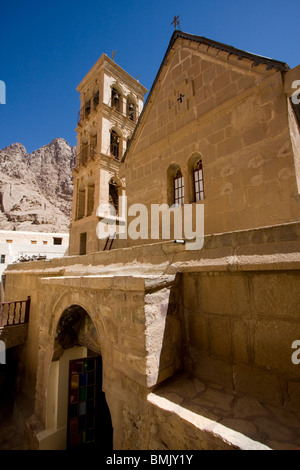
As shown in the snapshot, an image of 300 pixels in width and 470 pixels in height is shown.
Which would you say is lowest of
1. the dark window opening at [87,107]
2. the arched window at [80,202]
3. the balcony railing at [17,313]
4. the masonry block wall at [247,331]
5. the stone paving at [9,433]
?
the stone paving at [9,433]

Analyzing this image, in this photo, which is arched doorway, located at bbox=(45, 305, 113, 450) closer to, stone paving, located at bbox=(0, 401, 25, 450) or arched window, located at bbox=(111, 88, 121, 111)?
stone paving, located at bbox=(0, 401, 25, 450)

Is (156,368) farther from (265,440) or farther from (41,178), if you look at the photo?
(41,178)

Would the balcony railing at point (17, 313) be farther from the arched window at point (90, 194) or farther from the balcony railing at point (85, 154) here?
the balcony railing at point (85, 154)

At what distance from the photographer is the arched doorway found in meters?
4.59

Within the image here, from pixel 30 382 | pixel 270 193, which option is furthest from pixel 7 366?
pixel 270 193

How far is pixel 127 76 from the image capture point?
1720cm

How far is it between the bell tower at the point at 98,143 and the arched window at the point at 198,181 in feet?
30.4

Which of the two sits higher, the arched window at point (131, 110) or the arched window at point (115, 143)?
the arched window at point (131, 110)

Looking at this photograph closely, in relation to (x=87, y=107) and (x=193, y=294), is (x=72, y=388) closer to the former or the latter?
(x=193, y=294)

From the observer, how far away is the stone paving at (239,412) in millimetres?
1651

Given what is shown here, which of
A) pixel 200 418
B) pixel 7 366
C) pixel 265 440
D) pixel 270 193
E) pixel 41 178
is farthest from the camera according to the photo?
pixel 41 178

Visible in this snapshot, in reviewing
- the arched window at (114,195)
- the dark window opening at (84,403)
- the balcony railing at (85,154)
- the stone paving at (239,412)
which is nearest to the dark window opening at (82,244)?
the arched window at (114,195)

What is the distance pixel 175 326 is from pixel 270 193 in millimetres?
3038

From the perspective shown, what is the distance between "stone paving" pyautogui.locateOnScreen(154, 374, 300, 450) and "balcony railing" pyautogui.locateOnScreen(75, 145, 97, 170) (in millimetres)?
15594
